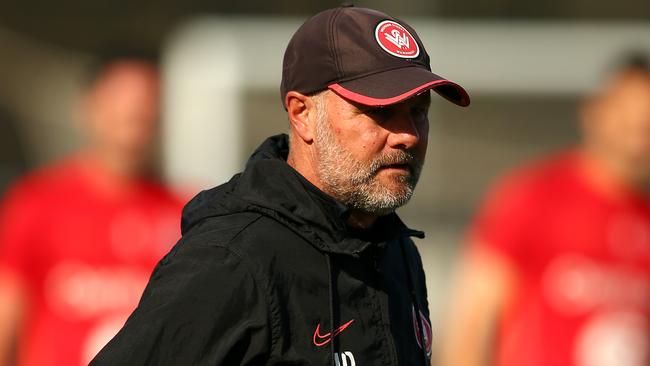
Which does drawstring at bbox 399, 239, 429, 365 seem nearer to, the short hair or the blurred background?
the short hair

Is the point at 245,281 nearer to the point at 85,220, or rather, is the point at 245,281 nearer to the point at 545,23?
the point at 85,220

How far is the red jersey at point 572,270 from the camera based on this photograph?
5.53m

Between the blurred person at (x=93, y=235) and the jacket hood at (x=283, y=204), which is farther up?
the jacket hood at (x=283, y=204)

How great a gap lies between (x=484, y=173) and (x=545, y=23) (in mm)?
1160

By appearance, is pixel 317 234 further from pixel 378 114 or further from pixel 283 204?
pixel 378 114

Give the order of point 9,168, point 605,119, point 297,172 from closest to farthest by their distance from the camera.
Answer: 1. point 297,172
2. point 605,119
3. point 9,168

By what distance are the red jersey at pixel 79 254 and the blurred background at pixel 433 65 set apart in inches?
121

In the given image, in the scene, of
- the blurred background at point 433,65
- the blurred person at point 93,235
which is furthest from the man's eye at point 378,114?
the blurred background at point 433,65

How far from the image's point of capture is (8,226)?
5336 mm

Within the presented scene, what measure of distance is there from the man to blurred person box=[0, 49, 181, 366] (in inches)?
103

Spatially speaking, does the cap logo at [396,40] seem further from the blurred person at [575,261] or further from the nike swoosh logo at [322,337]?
the blurred person at [575,261]

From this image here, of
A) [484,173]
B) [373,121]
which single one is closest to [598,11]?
[484,173]

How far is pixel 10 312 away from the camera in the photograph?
514 cm

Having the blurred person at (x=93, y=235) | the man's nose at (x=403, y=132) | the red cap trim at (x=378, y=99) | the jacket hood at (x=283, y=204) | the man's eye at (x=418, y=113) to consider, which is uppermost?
the red cap trim at (x=378, y=99)
